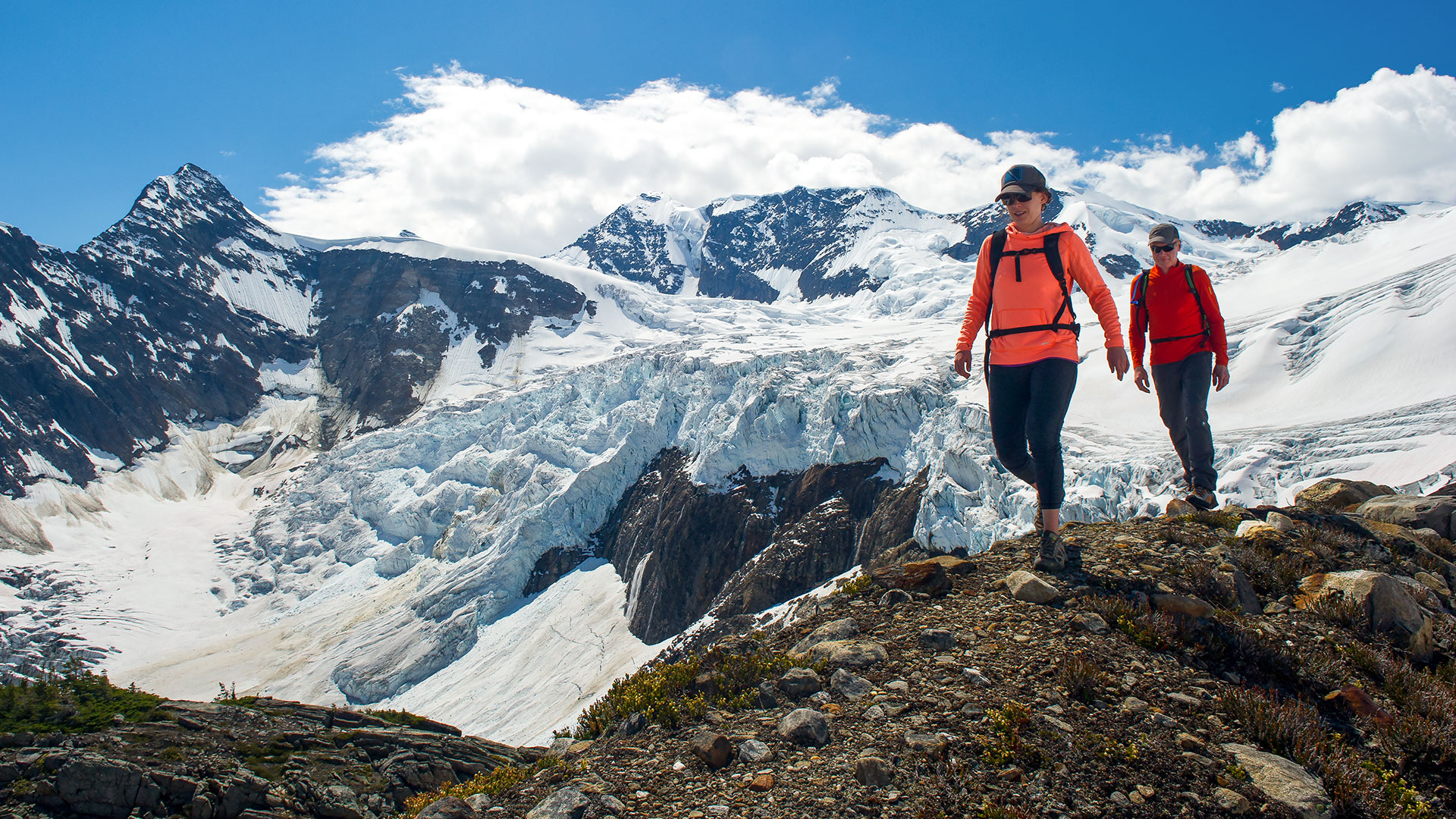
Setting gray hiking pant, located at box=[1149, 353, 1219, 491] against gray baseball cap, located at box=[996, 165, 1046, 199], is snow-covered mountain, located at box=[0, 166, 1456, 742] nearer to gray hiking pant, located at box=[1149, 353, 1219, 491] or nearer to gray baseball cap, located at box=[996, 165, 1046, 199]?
gray hiking pant, located at box=[1149, 353, 1219, 491]

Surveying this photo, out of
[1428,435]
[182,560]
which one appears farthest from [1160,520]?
[182,560]

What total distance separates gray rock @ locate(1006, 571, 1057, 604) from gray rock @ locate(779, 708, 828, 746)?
2333mm

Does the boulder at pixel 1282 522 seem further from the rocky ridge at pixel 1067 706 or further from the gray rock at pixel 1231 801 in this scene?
the gray rock at pixel 1231 801

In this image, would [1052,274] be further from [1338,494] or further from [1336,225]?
[1336,225]

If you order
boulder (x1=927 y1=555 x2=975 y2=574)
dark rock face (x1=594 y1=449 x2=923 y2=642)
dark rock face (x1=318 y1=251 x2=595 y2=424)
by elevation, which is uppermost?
dark rock face (x1=318 y1=251 x2=595 y2=424)

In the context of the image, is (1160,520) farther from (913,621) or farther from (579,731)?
(579,731)

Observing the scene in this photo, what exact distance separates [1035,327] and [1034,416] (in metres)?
0.73

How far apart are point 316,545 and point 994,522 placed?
75624 millimetres

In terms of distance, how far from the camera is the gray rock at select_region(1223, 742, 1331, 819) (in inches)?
139

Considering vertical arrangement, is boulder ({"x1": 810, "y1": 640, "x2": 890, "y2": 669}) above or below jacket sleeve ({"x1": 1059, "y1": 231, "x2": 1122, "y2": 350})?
below

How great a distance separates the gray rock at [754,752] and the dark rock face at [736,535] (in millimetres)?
47240

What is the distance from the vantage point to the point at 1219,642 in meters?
5.07

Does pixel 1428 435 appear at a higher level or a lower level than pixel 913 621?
lower

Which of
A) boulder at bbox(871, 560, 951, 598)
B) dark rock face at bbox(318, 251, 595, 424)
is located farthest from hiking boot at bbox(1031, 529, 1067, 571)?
dark rock face at bbox(318, 251, 595, 424)
